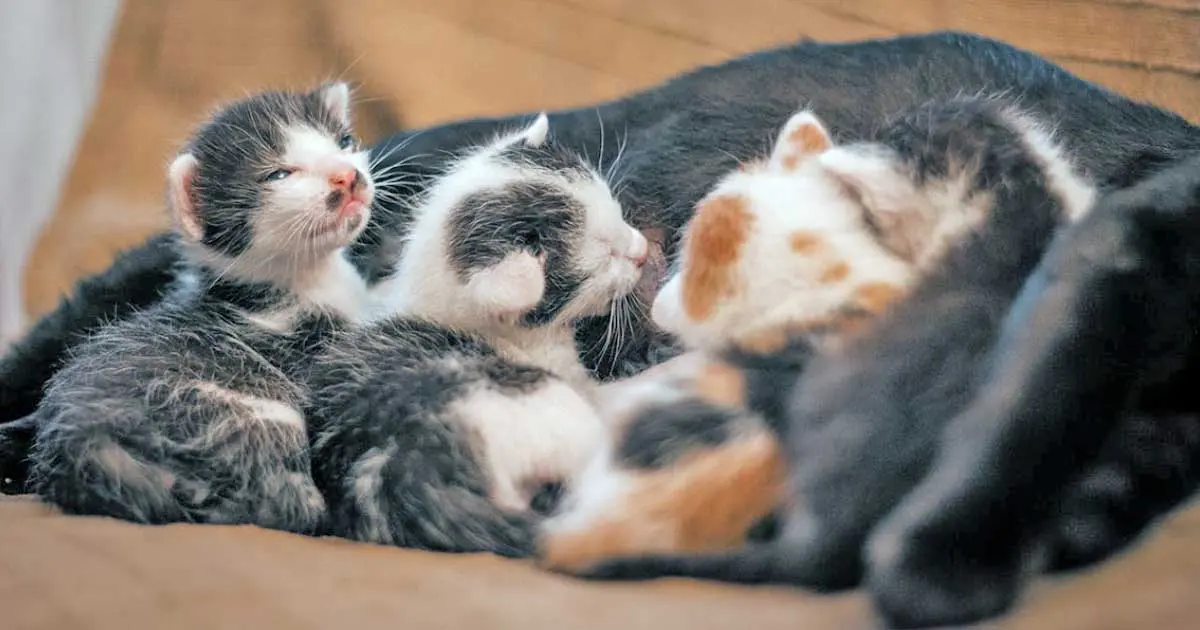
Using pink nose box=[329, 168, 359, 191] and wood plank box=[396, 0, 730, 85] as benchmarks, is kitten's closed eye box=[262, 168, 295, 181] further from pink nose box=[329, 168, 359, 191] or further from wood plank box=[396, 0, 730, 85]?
wood plank box=[396, 0, 730, 85]

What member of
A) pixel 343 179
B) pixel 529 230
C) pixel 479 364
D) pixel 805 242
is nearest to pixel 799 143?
pixel 805 242

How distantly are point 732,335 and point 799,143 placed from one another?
0.77 feet

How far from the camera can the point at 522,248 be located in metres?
1.06

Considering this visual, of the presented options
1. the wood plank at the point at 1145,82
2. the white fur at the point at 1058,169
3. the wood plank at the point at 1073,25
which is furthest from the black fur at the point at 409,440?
the wood plank at the point at 1145,82

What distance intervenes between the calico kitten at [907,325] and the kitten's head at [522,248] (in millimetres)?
206

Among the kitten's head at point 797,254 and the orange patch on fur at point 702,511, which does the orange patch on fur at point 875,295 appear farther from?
the orange patch on fur at point 702,511

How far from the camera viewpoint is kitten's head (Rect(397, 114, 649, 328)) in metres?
1.04

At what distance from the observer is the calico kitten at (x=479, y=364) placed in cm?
88

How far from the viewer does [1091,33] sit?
155 centimetres

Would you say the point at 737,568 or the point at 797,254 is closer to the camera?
the point at 737,568

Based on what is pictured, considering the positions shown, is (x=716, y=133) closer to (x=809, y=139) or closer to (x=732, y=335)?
(x=809, y=139)

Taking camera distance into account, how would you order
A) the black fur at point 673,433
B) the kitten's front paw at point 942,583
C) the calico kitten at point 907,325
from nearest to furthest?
the kitten's front paw at point 942,583 → the calico kitten at point 907,325 → the black fur at point 673,433

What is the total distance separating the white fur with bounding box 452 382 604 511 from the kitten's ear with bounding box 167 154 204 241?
0.40 meters

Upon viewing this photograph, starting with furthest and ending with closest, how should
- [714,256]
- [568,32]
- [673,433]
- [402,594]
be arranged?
[568,32] < [714,256] < [673,433] < [402,594]
